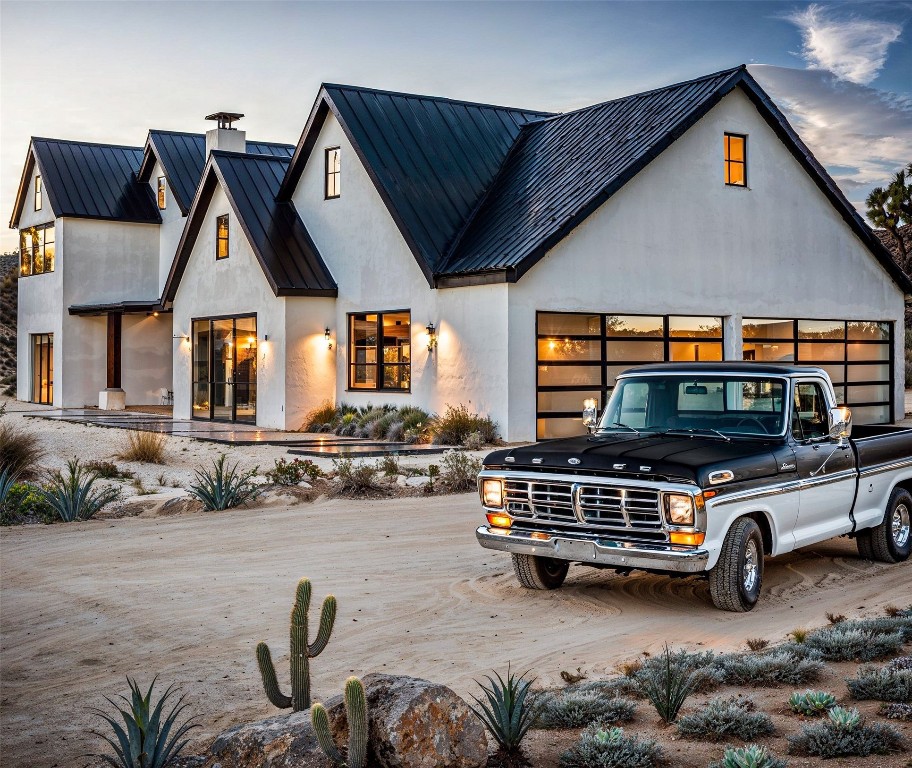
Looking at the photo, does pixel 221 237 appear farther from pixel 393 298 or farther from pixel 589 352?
pixel 589 352

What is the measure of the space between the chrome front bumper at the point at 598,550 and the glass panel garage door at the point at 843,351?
18664 millimetres

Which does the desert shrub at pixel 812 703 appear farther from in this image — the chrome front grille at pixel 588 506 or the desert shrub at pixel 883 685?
the chrome front grille at pixel 588 506

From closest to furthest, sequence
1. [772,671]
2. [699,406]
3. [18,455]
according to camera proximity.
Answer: [772,671]
[699,406]
[18,455]

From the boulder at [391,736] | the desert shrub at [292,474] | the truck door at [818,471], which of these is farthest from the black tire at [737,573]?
the desert shrub at [292,474]

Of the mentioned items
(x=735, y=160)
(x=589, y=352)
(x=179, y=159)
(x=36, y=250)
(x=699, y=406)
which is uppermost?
(x=179, y=159)

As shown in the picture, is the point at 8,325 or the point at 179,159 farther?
the point at 8,325

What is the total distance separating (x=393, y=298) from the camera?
25.8 metres

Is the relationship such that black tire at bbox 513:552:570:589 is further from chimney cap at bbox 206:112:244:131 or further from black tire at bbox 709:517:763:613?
chimney cap at bbox 206:112:244:131

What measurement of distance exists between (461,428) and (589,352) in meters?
3.50

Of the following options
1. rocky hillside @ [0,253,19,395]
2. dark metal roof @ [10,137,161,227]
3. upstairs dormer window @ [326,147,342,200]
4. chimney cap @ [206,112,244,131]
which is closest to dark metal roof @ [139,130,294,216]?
dark metal roof @ [10,137,161,227]

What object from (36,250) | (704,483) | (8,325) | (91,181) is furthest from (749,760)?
(8,325)

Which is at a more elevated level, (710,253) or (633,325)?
(710,253)

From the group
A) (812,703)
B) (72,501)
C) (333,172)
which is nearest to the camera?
(812,703)

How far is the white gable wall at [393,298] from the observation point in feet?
76.2
